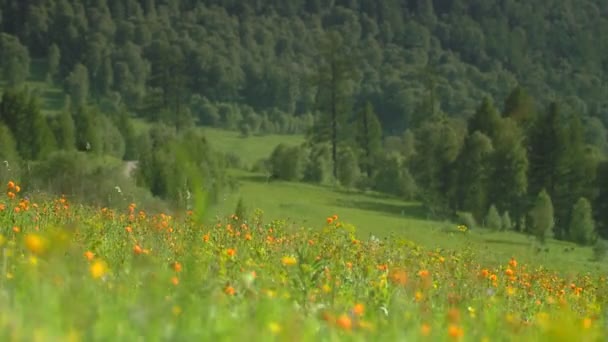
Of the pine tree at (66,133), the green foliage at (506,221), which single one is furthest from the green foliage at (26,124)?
the green foliage at (506,221)

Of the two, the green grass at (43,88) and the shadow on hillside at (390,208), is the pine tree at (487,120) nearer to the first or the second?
the shadow on hillside at (390,208)

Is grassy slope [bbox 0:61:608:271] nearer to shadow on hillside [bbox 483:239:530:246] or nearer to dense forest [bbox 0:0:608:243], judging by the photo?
shadow on hillside [bbox 483:239:530:246]

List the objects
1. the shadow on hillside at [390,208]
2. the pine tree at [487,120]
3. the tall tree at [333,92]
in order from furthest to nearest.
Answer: the tall tree at [333,92] → the pine tree at [487,120] → the shadow on hillside at [390,208]

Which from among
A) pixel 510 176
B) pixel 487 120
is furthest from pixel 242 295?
pixel 487 120

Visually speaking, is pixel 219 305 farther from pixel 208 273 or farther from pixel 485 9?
pixel 485 9

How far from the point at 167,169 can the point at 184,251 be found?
78.2 feet

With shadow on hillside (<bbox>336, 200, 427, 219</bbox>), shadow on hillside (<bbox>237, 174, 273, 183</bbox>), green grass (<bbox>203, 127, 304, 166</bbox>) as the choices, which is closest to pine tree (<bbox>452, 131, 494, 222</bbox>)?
shadow on hillside (<bbox>336, 200, 427, 219</bbox>)

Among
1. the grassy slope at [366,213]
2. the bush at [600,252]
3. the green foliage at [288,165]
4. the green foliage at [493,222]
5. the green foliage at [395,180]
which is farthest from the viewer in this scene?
the green foliage at [288,165]

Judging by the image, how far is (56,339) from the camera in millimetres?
2967

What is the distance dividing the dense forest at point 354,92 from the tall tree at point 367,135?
11 cm

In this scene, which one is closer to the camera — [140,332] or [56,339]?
[56,339]

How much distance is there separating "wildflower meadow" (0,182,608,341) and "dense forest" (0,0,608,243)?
5.03 feet

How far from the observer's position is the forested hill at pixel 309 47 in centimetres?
10069

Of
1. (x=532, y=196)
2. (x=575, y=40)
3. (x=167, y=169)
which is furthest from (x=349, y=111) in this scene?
(x=575, y=40)
